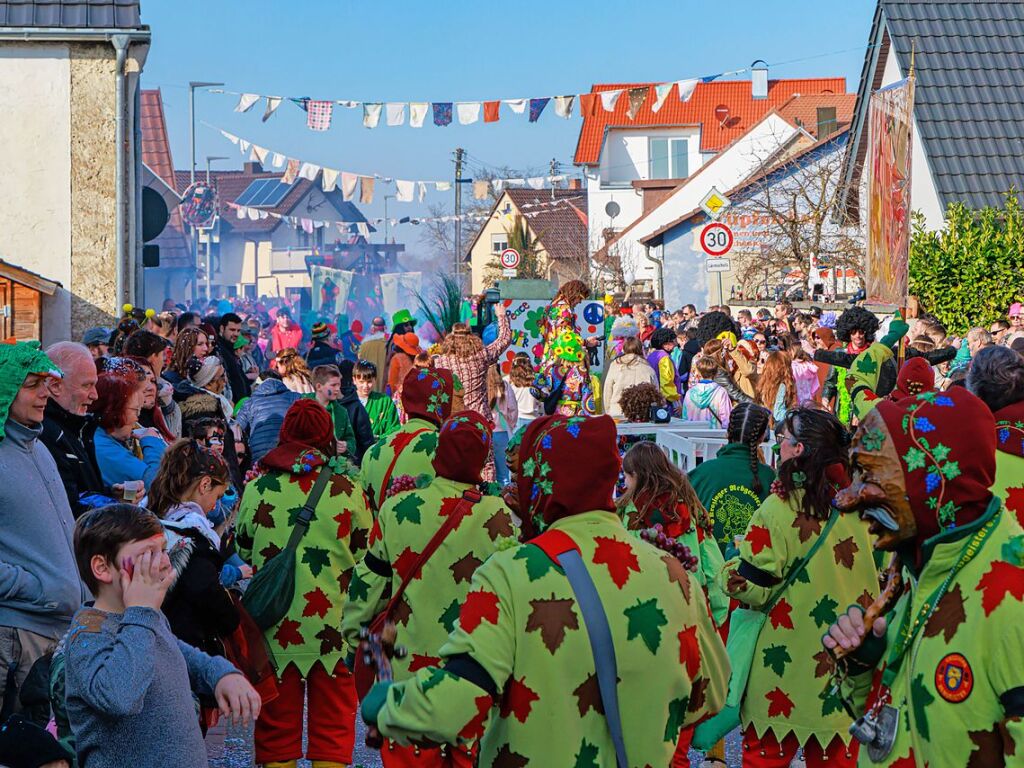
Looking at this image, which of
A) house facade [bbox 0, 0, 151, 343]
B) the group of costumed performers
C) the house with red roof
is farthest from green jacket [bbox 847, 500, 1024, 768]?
the house with red roof

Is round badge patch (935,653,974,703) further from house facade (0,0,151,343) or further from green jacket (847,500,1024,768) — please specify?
house facade (0,0,151,343)

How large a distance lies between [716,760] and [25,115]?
14.3 meters

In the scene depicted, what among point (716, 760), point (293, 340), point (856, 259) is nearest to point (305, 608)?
point (716, 760)

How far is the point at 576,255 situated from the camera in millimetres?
76000

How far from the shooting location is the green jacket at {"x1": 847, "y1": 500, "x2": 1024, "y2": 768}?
3033 mm

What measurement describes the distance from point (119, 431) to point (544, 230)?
7419 cm

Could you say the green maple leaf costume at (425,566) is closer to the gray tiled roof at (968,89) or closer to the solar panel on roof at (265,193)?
the gray tiled roof at (968,89)

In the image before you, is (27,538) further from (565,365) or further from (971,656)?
(565,365)

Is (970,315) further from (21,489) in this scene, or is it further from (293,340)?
(21,489)

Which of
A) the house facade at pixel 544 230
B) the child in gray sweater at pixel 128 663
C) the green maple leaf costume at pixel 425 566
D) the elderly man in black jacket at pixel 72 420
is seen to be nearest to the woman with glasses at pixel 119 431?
the elderly man in black jacket at pixel 72 420

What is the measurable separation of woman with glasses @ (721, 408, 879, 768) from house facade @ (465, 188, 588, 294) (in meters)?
64.6

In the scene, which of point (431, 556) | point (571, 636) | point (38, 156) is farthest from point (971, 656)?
point (38, 156)

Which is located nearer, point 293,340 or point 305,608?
point 305,608

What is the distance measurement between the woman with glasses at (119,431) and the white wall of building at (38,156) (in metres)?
11.7
